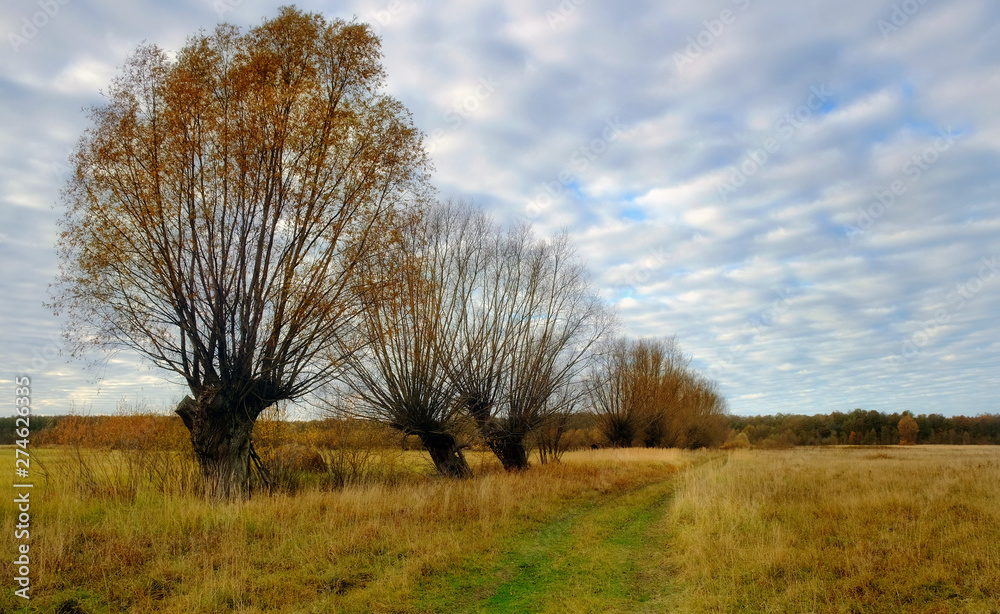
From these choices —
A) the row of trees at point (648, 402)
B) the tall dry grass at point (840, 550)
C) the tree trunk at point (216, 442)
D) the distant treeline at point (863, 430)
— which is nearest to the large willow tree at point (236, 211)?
the tree trunk at point (216, 442)

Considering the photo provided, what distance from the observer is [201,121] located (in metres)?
11.4

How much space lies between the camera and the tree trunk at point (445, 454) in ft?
56.5

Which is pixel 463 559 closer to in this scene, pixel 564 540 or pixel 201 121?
pixel 564 540

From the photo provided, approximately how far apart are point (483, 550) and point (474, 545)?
0.18 meters

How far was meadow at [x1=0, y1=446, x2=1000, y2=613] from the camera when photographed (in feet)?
20.0

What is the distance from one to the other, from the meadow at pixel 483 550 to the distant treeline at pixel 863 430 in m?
70.0

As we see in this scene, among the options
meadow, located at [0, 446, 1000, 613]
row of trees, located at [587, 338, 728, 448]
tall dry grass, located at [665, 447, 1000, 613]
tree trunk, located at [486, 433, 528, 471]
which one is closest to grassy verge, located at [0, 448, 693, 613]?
meadow, located at [0, 446, 1000, 613]

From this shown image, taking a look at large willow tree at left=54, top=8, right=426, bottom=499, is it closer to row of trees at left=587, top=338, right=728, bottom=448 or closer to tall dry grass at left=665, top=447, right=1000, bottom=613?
tall dry grass at left=665, top=447, right=1000, bottom=613

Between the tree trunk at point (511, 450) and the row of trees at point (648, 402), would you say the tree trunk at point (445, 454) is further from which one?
the row of trees at point (648, 402)

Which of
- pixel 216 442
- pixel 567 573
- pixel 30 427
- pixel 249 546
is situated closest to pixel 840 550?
pixel 567 573

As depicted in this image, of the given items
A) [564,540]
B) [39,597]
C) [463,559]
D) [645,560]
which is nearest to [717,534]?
[645,560]

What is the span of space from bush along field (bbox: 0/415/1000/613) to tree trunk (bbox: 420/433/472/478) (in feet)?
13.7

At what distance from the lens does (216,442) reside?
11086mm

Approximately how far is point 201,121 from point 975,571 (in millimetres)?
15417
